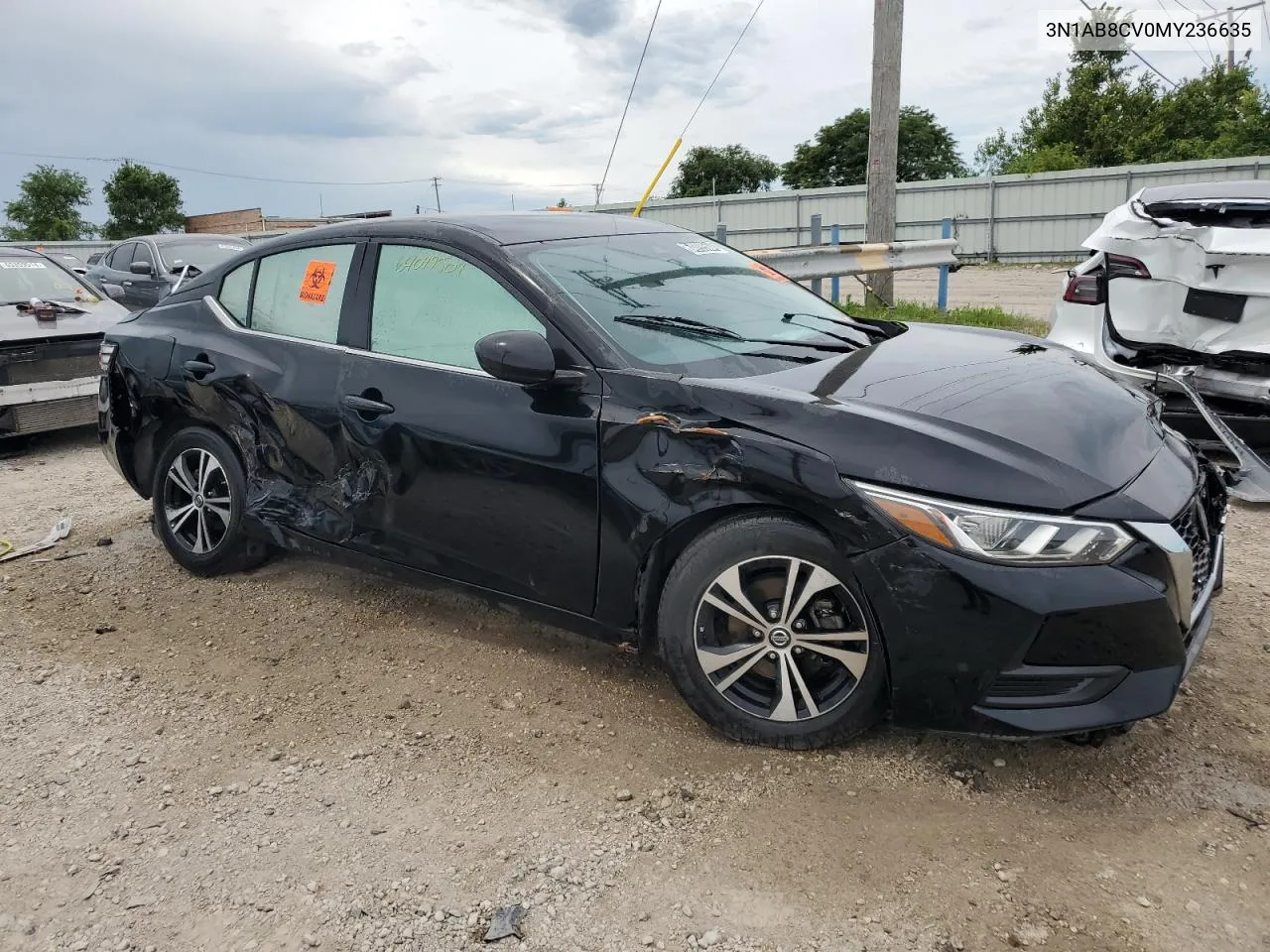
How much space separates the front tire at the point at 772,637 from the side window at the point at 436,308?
1015mm

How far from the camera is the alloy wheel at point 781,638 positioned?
8.97 ft

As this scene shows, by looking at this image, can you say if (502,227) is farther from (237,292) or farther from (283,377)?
(237,292)

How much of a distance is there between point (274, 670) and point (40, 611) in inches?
56.0

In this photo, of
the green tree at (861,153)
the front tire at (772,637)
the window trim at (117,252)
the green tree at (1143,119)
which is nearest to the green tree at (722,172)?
the green tree at (861,153)

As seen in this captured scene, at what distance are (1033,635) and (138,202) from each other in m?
53.8

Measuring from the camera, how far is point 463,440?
3350 millimetres

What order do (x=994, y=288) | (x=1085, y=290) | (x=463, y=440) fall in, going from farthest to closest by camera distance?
1. (x=994, y=288)
2. (x=1085, y=290)
3. (x=463, y=440)

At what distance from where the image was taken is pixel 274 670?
3703 mm

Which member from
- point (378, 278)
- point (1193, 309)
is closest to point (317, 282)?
point (378, 278)

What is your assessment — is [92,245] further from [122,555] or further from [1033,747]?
[1033,747]

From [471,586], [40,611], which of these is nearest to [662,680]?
[471,586]

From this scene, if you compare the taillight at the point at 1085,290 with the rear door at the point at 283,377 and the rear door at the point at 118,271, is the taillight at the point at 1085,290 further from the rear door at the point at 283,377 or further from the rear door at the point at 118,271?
the rear door at the point at 118,271

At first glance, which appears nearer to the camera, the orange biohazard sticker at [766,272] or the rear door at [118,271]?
the orange biohazard sticker at [766,272]

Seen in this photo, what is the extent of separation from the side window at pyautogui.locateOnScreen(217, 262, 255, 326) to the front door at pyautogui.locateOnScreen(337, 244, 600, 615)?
839 mm
